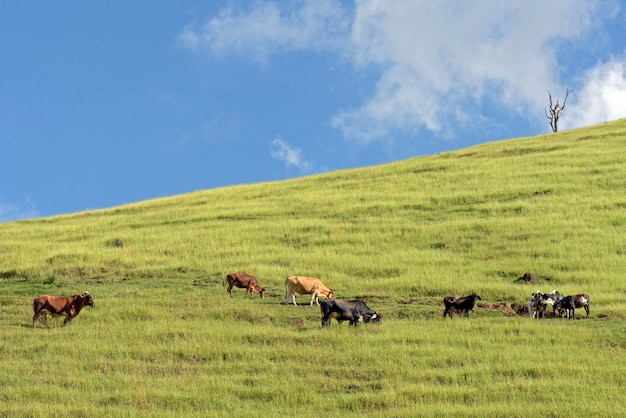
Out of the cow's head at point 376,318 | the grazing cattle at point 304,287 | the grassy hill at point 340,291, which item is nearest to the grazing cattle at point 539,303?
the grassy hill at point 340,291

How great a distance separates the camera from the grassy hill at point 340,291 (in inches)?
691

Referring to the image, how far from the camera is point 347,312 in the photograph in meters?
23.4

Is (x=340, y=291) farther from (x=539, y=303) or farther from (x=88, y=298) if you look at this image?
(x=88, y=298)

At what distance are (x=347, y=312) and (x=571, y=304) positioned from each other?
650cm

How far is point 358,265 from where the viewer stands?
32969mm

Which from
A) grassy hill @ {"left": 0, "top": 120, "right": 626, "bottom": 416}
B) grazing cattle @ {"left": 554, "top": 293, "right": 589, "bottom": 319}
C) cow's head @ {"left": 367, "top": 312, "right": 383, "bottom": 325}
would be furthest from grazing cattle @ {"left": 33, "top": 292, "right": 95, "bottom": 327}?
grazing cattle @ {"left": 554, "top": 293, "right": 589, "bottom": 319}

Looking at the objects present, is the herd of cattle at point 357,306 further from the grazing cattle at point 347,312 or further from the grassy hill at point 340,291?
the grassy hill at point 340,291

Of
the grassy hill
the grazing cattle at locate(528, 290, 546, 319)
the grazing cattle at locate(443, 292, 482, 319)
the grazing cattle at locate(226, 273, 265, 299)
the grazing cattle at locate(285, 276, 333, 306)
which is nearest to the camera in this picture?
the grassy hill

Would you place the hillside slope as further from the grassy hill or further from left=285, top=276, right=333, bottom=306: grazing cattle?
left=285, top=276, right=333, bottom=306: grazing cattle

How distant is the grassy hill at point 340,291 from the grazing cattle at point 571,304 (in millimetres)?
518

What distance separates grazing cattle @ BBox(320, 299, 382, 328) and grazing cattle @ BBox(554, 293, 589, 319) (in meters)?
5.39

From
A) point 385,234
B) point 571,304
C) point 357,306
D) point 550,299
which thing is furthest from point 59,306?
point 385,234

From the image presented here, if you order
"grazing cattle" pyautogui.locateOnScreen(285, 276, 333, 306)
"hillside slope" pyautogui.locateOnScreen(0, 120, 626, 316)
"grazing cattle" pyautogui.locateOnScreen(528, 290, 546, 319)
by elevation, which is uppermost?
"hillside slope" pyautogui.locateOnScreen(0, 120, 626, 316)

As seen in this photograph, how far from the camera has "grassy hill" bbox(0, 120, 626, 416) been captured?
1755cm
